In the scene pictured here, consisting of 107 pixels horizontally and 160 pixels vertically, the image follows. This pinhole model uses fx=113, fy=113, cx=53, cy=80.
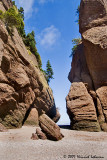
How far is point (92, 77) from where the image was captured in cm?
1828

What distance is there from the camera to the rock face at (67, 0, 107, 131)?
1338 centimetres

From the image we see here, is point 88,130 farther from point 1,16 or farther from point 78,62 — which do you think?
point 1,16

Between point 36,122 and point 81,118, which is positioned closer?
point 81,118

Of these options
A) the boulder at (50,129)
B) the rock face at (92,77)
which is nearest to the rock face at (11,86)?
the boulder at (50,129)

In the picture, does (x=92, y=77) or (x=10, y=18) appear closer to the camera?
(x=10, y=18)

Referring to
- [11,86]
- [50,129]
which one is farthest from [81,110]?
[11,86]

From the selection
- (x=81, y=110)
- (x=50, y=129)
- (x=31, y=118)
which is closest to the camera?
(x=50, y=129)

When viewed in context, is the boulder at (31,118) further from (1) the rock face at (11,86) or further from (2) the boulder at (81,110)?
(2) the boulder at (81,110)

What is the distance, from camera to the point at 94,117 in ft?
42.3

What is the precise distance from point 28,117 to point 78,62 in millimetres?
14268

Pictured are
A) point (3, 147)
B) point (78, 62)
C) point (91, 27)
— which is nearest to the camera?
point (3, 147)

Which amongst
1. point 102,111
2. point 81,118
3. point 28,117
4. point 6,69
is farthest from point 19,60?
point 102,111

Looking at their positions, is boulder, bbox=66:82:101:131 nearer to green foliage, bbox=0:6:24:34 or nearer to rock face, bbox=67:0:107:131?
rock face, bbox=67:0:107:131

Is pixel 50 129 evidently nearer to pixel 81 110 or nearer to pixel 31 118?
pixel 81 110
